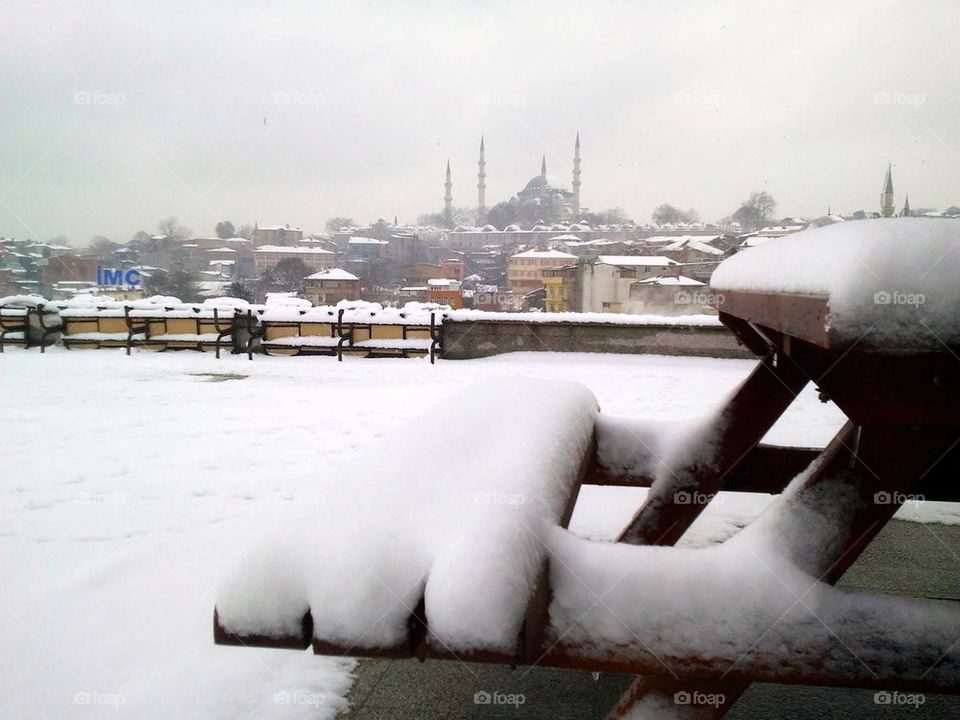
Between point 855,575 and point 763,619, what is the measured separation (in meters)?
2.48

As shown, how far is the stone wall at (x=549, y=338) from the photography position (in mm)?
12703

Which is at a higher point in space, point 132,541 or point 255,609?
point 255,609

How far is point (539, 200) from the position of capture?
4090 inches

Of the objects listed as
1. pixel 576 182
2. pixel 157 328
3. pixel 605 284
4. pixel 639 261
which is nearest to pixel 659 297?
pixel 605 284

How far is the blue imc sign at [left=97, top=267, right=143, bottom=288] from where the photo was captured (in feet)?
53.4

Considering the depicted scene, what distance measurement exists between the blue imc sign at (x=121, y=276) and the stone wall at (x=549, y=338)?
8721 millimetres

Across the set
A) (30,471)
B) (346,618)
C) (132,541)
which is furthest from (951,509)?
(30,471)

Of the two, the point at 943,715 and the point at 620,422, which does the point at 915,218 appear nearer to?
the point at 620,422

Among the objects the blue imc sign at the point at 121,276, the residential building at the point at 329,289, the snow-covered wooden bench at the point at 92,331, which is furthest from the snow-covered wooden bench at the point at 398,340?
the residential building at the point at 329,289

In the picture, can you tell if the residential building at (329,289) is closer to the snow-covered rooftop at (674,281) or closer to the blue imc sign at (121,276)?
the snow-covered rooftop at (674,281)

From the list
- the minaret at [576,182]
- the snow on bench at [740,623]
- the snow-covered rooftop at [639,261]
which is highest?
the minaret at [576,182]

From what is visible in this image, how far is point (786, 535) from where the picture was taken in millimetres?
1270

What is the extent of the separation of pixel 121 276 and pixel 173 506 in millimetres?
17206

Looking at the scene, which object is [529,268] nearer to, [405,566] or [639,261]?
[639,261]
